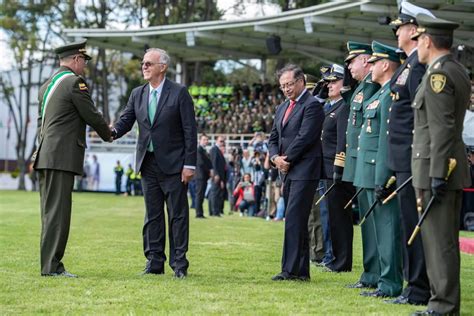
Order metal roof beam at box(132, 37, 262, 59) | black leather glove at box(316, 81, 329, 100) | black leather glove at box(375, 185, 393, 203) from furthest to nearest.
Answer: metal roof beam at box(132, 37, 262, 59) → black leather glove at box(316, 81, 329, 100) → black leather glove at box(375, 185, 393, 203)

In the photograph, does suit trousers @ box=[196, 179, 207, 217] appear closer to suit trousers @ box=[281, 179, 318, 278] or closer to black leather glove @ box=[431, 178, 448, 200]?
suit trousers @ box=[281, 179, 318, 278]

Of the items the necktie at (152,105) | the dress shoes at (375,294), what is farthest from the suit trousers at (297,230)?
the necktie at (152,105)

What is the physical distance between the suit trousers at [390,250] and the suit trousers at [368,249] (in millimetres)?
525

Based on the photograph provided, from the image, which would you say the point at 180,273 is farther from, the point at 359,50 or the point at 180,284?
the point at 359,50

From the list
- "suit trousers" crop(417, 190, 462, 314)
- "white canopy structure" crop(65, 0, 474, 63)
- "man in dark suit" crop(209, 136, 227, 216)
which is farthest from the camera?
"white canopy structure" crop(65, 0, 474, 63)

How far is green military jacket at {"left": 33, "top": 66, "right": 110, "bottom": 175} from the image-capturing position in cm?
982

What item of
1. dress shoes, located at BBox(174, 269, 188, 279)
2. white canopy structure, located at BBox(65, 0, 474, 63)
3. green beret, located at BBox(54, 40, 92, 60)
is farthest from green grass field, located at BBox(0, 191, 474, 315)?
white canopy structure, located at BBox(65, 0, 474, 63)

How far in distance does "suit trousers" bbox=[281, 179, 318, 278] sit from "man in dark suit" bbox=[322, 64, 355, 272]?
1.60ft

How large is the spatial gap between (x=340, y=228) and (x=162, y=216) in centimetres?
205

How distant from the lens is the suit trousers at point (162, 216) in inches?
393

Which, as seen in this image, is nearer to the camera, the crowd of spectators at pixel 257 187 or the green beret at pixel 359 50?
the green beret at pixel 359 50

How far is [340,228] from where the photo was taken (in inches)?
432

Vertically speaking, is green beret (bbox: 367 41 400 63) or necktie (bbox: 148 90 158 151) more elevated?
green beret (bbox: 367 41 400 63)

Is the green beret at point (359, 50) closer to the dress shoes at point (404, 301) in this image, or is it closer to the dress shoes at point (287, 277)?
the dress shoes at point (287, 277)
